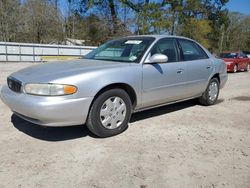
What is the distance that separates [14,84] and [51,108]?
86 cm

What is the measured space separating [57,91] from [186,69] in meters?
2.68

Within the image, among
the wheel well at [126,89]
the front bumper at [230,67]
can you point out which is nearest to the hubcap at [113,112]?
the wheel well at [126,89]

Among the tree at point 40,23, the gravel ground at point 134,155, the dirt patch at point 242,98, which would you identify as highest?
the tree at point 40,23

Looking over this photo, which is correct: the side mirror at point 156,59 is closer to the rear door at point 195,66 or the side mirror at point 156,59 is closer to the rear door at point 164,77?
the rear door at point 164,77

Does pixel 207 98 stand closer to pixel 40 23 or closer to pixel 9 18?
pixel 9 18

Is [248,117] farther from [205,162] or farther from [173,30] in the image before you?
[173,30]

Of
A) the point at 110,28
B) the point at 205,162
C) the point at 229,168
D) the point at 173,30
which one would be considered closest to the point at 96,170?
the point at 205,162

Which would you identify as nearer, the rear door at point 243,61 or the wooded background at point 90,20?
the rear door at point 243,61

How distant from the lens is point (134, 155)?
3396 millimetres

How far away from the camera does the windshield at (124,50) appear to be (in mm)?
4511

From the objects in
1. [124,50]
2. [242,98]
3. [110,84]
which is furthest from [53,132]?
[242,98]

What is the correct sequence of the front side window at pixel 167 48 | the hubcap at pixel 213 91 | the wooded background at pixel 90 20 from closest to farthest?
1. the front side window at pixel 167 48
2. the hubcap at pixel 213 91
3. the wooded background at pixel 90 20

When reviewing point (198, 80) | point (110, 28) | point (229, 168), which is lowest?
point (229, 168)

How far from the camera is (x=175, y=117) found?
5.11m
